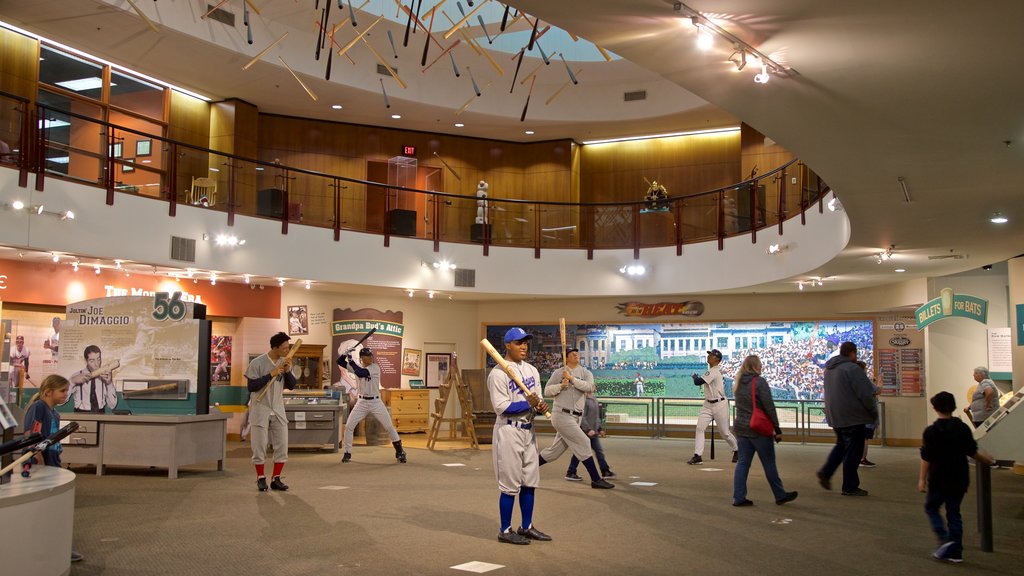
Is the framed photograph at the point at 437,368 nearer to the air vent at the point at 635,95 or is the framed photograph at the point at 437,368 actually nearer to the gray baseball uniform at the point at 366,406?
the gray baseball uniform at the point at 366,406

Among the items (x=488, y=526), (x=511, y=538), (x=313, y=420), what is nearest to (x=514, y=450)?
(x=511, y=538)

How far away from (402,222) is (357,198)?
1143 millimetres

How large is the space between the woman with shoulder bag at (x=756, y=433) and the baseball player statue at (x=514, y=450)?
9.12 feet

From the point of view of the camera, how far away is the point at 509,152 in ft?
74.6

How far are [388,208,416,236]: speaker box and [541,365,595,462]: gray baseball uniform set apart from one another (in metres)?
8.07

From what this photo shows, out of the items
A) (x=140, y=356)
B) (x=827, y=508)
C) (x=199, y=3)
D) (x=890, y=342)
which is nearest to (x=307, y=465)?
(x=140, y=356)

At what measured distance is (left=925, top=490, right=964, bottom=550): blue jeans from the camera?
649 centimetres

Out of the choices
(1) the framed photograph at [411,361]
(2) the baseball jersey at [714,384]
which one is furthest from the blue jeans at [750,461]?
(1) the framed photograph at [411,361]

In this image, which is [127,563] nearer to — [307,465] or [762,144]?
[307,465]

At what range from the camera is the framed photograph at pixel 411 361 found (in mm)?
19781

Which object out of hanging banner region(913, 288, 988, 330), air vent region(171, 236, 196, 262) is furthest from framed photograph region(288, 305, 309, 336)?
hanging banner region(913, 288, 988, 330)

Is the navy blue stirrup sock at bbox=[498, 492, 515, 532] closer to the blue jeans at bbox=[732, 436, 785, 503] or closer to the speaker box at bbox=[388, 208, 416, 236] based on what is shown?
the blue jeans at bbox=[732, 436, 785, 503]

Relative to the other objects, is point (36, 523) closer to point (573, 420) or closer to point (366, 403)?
point (573, 420)

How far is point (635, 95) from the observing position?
20.5 metres
